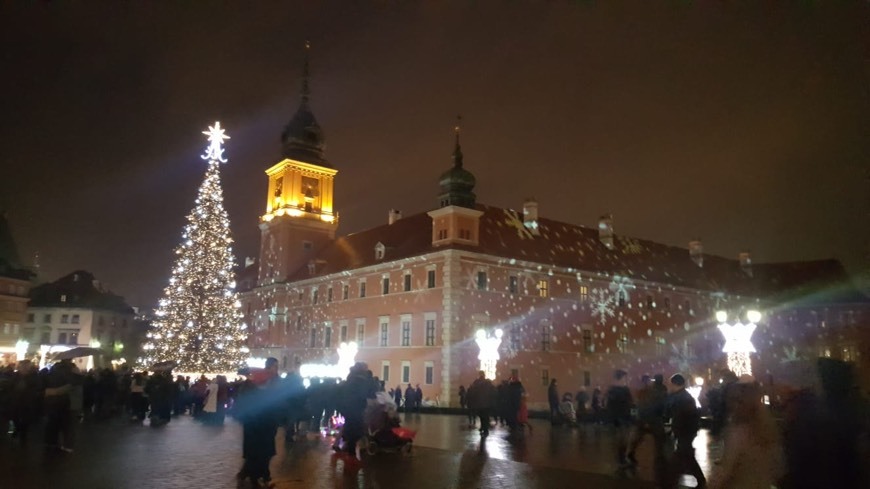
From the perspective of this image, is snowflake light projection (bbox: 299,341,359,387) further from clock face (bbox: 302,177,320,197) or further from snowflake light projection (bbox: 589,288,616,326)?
clock face (bbox: 302,177,320,197)

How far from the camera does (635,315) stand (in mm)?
49312

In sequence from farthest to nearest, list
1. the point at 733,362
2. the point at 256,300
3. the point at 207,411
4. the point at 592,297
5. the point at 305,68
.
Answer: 1. the point at 305,68
2. the point at 256,300
3. the point at 592,297
4. the point at 733,362
5. the point at 207,411

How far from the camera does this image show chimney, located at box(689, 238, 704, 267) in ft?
202

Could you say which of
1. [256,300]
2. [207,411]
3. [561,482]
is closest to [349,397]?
[561,482]

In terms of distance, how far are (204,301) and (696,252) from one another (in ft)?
151

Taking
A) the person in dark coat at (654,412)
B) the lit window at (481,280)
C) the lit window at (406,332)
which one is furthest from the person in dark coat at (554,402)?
the lit window at (406,332)

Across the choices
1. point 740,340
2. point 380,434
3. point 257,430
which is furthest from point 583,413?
point 257,430

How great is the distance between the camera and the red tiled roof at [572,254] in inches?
1746

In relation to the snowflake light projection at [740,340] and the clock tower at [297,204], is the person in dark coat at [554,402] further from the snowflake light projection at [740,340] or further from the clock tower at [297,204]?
the clock tower at [297,204]

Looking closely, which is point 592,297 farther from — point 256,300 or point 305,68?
point 305,68

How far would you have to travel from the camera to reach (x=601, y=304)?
47188 millimetres

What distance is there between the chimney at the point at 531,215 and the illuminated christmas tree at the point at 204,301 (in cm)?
2218

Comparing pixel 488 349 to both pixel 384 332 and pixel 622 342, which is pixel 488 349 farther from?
pixel 622 342

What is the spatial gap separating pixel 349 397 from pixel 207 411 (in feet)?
40.3
